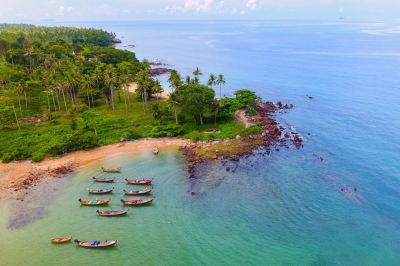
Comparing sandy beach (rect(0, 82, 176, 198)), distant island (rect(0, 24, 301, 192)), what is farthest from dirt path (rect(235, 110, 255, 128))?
sandy beach (rect(0, 82, 176, 198))

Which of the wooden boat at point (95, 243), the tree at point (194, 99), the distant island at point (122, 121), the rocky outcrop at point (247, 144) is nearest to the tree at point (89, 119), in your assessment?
the distant island at point (122, 121)

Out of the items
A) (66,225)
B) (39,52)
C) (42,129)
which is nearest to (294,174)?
(66,225)

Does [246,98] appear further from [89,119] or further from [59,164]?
[59,164]

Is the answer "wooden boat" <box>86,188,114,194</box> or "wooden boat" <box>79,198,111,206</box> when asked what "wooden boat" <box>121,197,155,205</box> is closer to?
"wooden boat" <box>79,198,111,206</box>

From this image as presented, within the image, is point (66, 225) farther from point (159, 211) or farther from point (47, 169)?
point (47, 169)

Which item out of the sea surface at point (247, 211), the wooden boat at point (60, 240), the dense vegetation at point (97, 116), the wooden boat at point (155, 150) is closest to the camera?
the sea surface at point (247, 211)

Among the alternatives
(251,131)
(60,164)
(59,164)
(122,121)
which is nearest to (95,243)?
(60,164)

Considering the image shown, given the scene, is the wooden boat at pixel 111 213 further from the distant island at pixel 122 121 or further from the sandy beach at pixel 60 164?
the distant island at pixel 122 121

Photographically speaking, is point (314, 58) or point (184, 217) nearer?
point (184, 217)
